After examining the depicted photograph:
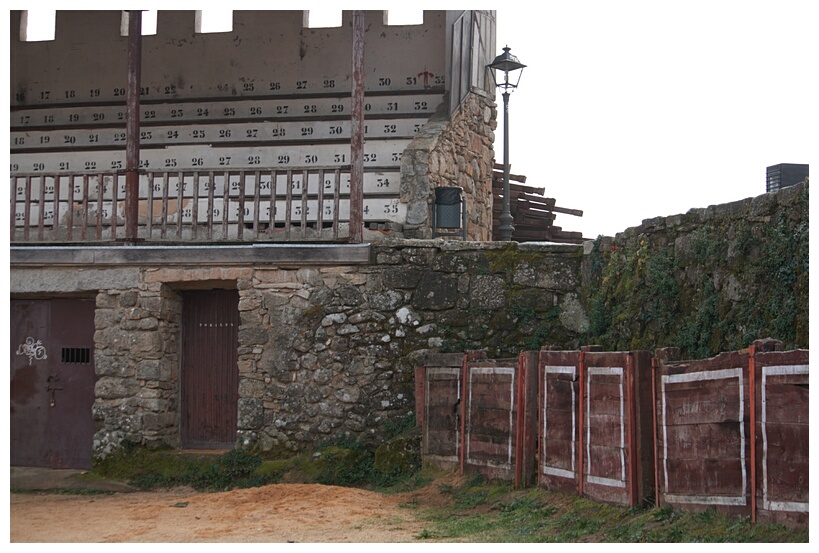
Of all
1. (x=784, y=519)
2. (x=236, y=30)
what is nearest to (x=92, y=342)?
(x=236, y=30)

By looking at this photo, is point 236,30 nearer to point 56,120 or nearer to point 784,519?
point 56,120

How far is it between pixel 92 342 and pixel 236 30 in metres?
5.12

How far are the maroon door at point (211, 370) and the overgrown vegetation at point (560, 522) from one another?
10.0ft

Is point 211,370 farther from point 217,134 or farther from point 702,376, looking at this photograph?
point 702,376

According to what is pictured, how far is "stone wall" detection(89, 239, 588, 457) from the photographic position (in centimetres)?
998

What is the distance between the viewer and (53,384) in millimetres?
10719

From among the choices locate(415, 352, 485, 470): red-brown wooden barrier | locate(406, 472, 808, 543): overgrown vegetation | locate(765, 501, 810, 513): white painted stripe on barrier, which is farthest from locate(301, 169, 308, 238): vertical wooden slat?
locate(765, 501, 810, 513): white painted stripe on barrier

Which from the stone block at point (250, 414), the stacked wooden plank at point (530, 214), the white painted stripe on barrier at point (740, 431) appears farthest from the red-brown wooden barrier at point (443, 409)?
the stacked wooden plank at point (530, 214)

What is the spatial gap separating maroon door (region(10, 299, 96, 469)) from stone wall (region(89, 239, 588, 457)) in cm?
54

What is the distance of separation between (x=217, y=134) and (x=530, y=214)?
5272 mm

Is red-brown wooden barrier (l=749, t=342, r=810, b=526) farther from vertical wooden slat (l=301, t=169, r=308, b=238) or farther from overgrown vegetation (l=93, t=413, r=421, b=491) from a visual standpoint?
vertical wooden slat (l=301, t=169, r=308, b=238)

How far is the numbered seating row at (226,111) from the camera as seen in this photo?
1321cm

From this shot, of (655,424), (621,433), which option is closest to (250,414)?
(621,433)

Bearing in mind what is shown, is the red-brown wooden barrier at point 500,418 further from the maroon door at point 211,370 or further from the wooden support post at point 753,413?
the maroon door at point 211,370
